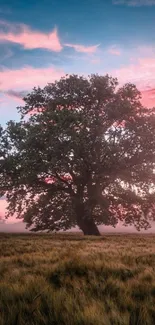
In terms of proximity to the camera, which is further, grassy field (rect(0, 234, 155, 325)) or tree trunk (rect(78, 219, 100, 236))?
tree trunk (rect(78, 219, 100, 236))

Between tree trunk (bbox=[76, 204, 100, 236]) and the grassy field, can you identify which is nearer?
the grassy field

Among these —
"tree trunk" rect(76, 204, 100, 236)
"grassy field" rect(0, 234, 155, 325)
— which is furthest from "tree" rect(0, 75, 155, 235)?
"grassy field" rect(0, 234, 155, 325)

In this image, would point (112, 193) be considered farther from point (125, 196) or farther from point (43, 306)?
point (43, 306)

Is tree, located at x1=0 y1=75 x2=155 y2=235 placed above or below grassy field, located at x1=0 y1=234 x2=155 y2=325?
above

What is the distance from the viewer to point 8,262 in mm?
9000

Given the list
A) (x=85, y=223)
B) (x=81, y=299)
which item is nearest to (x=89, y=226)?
(x=85, y=223)

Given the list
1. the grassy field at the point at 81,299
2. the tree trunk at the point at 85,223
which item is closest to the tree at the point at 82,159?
the tree trunk at the point at 85,223

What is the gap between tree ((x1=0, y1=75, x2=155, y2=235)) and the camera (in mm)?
30094

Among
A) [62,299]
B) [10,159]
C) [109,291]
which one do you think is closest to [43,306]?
[62,299]

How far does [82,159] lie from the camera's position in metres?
30.5

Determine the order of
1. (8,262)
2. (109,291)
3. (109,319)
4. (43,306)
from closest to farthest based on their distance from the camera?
(109,319) < (43,306) < (109,291) < (8,262)

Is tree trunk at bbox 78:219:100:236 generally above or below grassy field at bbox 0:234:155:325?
above

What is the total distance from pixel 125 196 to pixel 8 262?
24.9 m

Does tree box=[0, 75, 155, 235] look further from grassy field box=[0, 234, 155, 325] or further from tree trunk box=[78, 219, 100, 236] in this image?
grassy field box=[0, 234, 155, 325]
